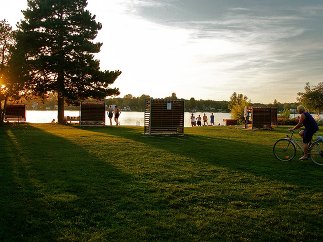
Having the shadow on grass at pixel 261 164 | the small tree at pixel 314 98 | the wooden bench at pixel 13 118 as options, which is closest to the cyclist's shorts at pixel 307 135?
the shadow on grass at pixel 261 164

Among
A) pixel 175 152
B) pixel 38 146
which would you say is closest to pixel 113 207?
pixel 175 152

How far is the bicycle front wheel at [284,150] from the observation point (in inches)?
512

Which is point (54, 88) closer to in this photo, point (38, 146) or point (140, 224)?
point (38, 146)

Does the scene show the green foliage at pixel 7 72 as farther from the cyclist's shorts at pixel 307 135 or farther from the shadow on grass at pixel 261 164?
the cyclist's shorts at pixel 307 135

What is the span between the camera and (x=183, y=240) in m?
5.53

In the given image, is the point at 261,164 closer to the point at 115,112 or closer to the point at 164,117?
the point at 164,117

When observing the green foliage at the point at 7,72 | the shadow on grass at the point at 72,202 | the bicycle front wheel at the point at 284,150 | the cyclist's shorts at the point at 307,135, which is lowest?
the shadow on grass at the point at 72,202

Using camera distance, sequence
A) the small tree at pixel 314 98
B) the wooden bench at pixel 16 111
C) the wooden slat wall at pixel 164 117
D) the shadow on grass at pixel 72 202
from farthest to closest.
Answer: the small tree at pixel 314 98
the wooden bench at pixel 16 111
the wooden slat wall at pixel 164 117
the shadow on grass at pixel 72 202

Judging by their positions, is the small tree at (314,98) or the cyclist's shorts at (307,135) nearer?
the cyclist's shorts at (307,135)

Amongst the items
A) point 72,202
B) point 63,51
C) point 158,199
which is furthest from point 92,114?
point 158,199

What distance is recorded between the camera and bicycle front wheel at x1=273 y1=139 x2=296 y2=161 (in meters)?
13.0

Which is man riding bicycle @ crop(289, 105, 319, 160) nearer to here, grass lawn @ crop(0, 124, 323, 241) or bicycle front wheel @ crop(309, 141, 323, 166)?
bicycle front wheel @ crop(309, 141, 323, 166)

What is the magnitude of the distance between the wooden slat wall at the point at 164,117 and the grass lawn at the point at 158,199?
362 inches

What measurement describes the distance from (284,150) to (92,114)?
21.9 metres
